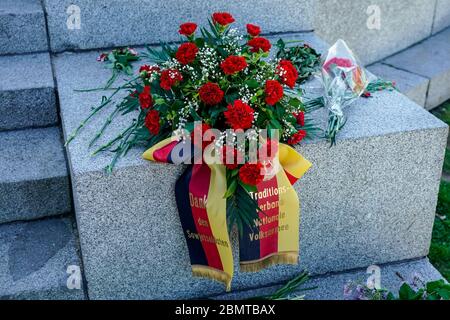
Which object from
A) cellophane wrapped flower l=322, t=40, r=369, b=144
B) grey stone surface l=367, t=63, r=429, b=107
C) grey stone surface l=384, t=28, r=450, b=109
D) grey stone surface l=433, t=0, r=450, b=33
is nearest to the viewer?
cellophane wrapped flower l=322, t=40, r=369, b=144

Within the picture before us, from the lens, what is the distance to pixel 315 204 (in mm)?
2748

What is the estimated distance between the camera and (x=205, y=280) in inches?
108

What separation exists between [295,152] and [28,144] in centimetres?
141

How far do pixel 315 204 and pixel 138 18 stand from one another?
1.64 metres

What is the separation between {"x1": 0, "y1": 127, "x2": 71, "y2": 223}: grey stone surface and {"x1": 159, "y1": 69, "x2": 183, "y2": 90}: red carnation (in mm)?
773

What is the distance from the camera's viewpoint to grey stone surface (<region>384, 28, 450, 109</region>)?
4.93 metres

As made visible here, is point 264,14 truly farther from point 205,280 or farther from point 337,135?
point 205,280

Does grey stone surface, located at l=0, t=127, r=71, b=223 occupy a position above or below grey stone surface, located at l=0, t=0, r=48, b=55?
below

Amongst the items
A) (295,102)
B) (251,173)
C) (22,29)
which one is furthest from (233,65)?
(22,29)

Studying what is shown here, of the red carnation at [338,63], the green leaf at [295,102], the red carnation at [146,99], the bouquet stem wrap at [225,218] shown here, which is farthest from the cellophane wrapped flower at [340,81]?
the red carnation at [146,99]

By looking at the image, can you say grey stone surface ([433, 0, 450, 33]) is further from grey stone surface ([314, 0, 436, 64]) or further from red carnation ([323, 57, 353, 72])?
red carnation ([323, 57, 353, 72])

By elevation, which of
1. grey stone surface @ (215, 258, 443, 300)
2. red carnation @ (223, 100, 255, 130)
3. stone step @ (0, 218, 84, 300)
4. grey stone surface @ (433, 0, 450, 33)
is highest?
red carnation @ (223, 100, 255, 130)

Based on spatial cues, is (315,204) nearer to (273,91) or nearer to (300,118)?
(300,118)

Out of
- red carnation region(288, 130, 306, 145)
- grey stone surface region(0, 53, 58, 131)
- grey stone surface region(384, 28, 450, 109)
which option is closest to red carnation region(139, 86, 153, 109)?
red carnation region(288, 130, 306, 145)
